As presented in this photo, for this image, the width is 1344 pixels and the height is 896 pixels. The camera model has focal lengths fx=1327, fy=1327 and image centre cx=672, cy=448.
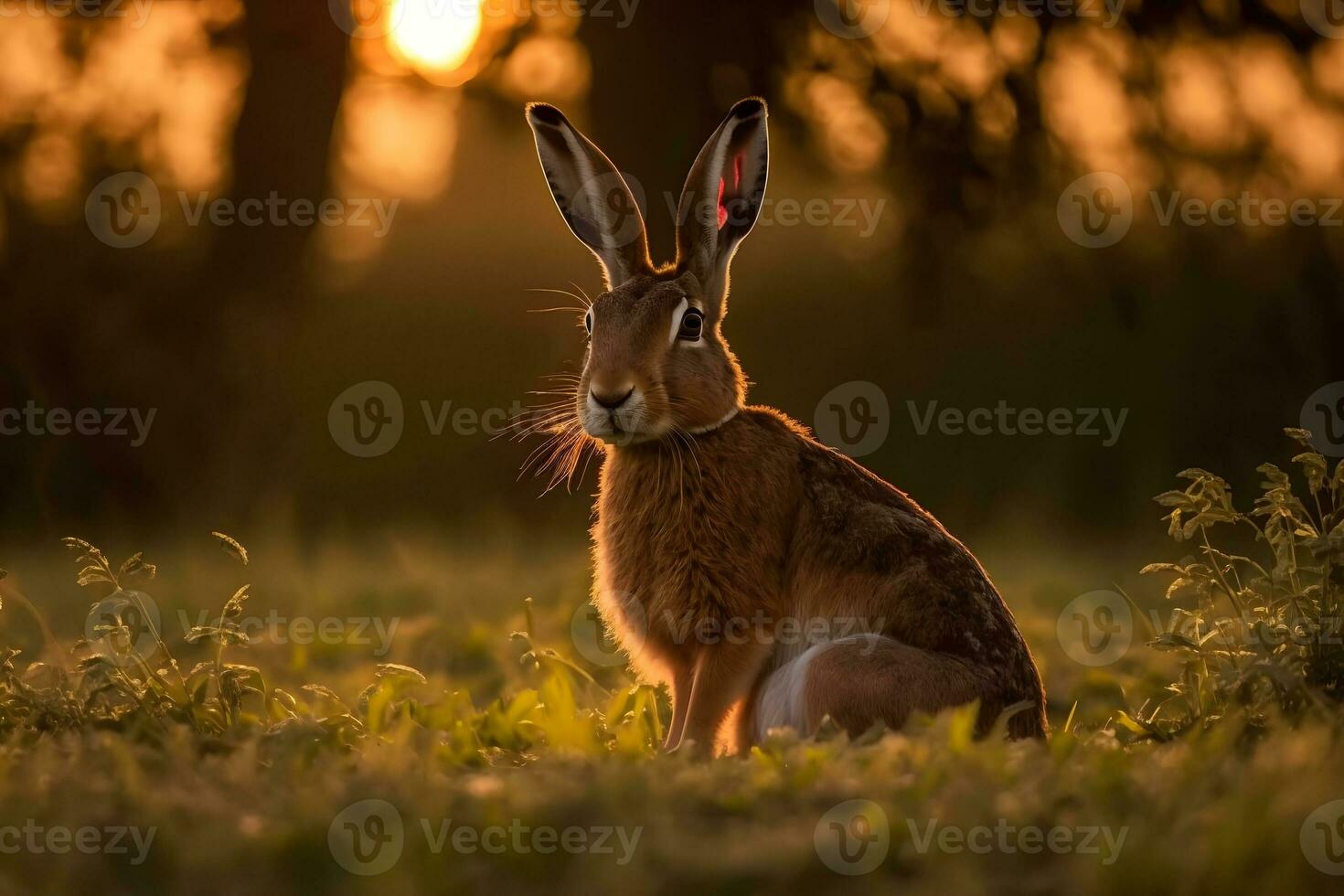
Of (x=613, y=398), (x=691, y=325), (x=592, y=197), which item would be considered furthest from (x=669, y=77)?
(x=613, y=398)

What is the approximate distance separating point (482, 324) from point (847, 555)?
7.16m

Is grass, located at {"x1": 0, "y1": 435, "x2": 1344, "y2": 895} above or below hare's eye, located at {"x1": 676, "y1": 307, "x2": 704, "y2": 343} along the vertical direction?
below

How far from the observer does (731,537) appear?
16.3ft

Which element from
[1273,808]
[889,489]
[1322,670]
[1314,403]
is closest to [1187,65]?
[1314,403]

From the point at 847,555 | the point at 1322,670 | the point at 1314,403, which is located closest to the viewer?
the point at 1322,670

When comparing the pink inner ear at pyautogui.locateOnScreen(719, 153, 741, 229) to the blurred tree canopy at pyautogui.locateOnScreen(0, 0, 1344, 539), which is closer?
the pink inner ear at pyautogui.locateOnScreen(719, 153, 741, 229)

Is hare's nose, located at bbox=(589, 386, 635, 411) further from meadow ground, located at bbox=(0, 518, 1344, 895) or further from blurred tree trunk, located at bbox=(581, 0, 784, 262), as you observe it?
blurred tree trunk, located at bbox=(581, 0, 784, 262)

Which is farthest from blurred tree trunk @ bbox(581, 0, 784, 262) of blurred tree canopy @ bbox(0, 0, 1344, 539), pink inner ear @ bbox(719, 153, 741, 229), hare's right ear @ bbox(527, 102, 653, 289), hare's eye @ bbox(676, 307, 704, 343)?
hare's eye @ bbox(676, 307, 704, 343)

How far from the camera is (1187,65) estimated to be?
1061 centimetres

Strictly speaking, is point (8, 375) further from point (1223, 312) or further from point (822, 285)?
point (1223, 312)

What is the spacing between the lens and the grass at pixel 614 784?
8.89ft

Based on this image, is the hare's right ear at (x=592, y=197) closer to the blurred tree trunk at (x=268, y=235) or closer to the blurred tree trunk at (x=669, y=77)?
the blurred tree trunk at (x=669, y=77)

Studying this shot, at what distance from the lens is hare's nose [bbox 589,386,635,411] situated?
484cm

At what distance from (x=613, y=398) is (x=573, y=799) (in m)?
1.98
